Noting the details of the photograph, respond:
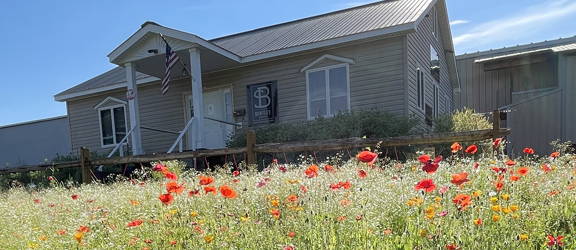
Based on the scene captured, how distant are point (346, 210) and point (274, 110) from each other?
835cm

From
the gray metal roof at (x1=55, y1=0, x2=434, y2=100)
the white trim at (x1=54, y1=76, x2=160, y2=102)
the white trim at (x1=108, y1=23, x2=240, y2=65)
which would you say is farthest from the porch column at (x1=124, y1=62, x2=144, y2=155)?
the gray metal roof at (x1=55, y1=0, x2=434, y2=100)

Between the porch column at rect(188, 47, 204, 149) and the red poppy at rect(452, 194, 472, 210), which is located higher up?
the porch column at rect(188, 47, 204, 149)

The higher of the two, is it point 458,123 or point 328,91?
point 328,91

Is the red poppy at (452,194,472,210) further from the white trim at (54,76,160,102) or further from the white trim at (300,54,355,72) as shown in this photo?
the white trim at (54,76,160,102)

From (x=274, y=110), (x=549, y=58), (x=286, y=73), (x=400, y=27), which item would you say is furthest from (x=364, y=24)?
(x=549, y=58)

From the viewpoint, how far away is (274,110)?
10.7 meters

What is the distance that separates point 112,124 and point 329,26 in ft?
29.7

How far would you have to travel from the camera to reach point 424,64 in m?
11.3

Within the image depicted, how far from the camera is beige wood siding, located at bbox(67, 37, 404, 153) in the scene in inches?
366

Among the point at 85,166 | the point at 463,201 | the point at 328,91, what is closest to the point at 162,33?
the point at 85,166

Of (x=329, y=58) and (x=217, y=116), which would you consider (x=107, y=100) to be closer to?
(x=217, y=116)

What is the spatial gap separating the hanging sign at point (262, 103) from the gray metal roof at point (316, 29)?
1044mm

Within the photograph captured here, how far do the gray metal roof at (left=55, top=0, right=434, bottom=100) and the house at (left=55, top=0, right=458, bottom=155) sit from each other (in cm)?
5

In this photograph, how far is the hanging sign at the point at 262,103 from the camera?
10.7 metres
